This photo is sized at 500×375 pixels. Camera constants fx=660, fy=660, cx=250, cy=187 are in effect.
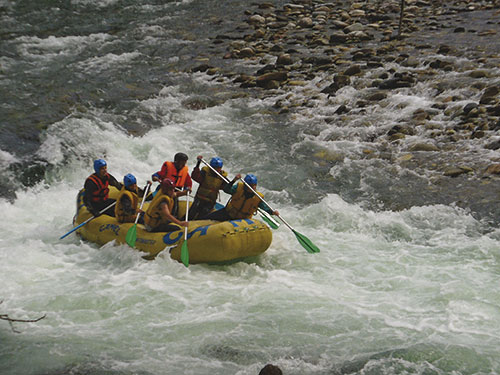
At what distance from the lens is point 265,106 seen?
1405 centimetres

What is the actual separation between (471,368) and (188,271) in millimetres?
3566

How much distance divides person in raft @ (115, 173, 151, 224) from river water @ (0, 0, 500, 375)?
0.51m

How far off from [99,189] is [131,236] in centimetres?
117

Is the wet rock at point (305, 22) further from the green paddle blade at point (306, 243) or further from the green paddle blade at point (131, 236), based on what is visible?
the green paddle blade at point (131, 236)

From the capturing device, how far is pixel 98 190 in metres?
9.30

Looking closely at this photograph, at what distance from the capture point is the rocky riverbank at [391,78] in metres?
11.3

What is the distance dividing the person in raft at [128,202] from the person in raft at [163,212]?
286 mm

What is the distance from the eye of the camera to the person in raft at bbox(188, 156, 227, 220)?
29.9 feet

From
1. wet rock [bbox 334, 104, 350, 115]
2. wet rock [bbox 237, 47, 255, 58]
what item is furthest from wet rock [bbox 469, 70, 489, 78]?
wet rock [bbox 237, 47, 255, 58]

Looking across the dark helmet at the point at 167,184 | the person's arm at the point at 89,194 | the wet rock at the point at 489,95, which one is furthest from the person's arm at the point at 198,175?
the wet rock at the point at 489,95

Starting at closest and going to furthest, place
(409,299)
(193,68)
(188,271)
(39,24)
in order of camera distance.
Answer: (409,299) < (188,271) < (193,68) < (39,24)

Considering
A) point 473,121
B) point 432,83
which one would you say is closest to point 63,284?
point 473,121

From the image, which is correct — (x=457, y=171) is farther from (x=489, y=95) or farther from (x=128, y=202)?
(x=128, y=202)

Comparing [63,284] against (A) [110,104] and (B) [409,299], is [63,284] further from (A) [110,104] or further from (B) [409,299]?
(A) [110,104]
